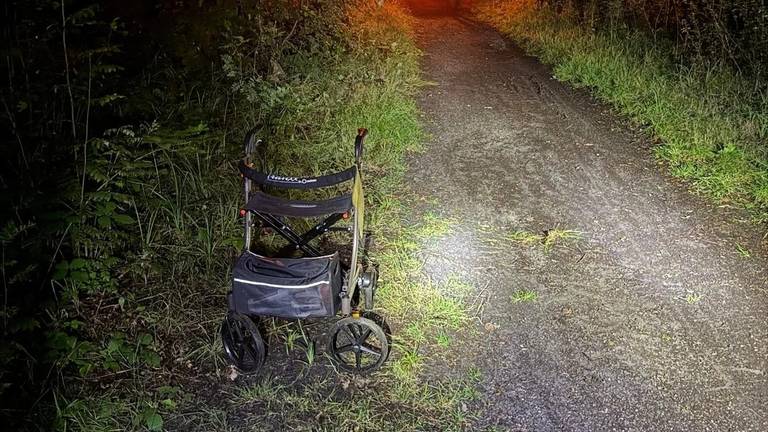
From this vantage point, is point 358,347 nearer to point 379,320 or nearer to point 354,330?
point 354,330

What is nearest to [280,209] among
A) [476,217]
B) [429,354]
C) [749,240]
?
[429,354]

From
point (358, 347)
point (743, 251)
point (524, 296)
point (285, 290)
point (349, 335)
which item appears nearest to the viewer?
point (285, 290)

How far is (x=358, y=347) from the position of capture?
3.84 metres

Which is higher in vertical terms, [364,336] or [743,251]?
[743,251]

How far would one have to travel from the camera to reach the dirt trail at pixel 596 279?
3.66 meters

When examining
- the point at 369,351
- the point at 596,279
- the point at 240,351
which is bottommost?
the point at 240,351

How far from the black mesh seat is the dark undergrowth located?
83cm

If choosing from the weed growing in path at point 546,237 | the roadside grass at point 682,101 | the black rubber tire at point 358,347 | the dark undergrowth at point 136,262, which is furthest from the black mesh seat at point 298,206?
the roadside grass at point 682,101

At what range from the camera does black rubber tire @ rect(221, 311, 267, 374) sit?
12.6 feet

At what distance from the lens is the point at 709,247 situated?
202 inches

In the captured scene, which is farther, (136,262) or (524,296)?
(524,296)

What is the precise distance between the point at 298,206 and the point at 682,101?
578 centimetres

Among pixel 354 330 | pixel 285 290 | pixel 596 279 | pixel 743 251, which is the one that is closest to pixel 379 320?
pixel 354 330

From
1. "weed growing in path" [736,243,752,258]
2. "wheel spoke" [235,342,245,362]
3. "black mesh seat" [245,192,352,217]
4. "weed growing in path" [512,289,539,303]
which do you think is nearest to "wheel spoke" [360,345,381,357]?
"wheel spoke" [235,342,245,362]
